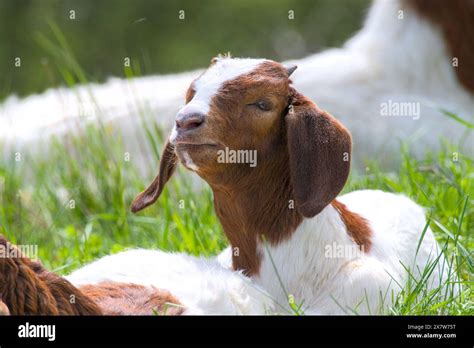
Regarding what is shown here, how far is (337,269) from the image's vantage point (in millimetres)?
3805

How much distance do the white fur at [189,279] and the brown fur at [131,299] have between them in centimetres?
5

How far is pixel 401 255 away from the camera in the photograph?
406 centimetres

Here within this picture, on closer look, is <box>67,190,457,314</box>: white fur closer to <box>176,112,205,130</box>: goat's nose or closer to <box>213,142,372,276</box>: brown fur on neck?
<box>213,142,372,276</box>: brown fur on neck

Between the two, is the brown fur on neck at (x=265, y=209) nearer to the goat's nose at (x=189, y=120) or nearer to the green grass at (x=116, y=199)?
the goat's nose at (x=189, y=120)

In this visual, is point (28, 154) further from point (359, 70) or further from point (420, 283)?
point (420, 283)

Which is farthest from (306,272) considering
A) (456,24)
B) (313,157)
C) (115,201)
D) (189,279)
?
(456,24)

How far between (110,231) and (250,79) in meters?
1.99

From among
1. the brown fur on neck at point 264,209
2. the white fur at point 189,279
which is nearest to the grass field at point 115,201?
the brown fur on neck at point 264,209

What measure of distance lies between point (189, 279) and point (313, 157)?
612 millimetres

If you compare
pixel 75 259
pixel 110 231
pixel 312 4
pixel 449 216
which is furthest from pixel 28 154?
pixel 312 4

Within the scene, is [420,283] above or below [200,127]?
below

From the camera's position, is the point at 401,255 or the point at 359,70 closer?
the point at 401,255

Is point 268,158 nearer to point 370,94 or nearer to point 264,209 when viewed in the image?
point 264,209
